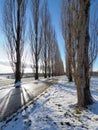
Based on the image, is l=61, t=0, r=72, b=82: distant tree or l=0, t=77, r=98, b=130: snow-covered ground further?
l=61, t=0, r=72, b=82: distant tree

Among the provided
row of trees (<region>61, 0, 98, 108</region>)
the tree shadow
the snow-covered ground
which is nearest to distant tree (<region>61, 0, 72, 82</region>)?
row of trees (<region>61, 0, 98, 108</region>)

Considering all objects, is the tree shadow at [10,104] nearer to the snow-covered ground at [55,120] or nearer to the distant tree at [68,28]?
the snow-covered ground at [55,120]

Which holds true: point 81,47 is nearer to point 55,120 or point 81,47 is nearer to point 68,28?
point 55,120

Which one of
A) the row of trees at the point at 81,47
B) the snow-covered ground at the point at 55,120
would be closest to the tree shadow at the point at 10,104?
the snow-covered ground at the point at 55,120

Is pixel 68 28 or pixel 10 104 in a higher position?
pixel 68 28

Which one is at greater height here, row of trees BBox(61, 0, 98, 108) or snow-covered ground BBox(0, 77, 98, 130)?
row of trees BBox(61, 0, 98, 108)

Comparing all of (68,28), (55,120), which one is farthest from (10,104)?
(68,28)

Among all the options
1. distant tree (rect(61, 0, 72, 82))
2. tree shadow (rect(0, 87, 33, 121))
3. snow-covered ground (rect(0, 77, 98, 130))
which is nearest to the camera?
snow-covered ground (rect(0, 77, 98, 130))

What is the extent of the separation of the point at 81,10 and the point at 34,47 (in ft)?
72.7

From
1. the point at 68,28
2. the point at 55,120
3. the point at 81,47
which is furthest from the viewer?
the point at 68,28

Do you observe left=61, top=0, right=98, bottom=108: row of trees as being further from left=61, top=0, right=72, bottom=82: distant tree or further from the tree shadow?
the tree shadow

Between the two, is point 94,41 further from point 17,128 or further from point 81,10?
point 17,128

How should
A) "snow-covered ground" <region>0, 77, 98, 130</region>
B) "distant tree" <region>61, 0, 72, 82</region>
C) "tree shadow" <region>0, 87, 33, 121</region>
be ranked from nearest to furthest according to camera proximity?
"snow-covered ground" <region>0, 77, 98, 130</region> < "tree shadow" <region>0, 87, 33, 121</region> < "distant tree" <region>61, 0, 72, 82</region>

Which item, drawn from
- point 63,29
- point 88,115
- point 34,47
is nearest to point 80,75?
point 88,115
